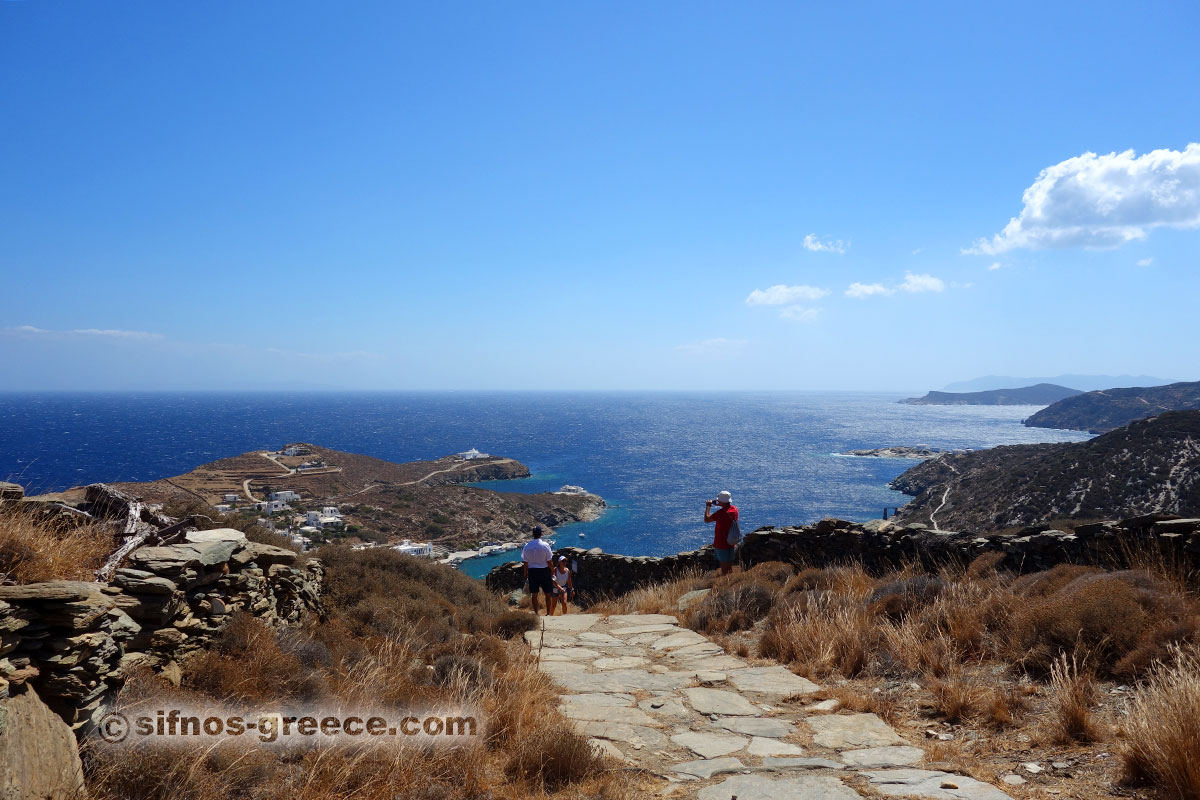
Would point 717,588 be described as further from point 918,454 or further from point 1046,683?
point 918,454

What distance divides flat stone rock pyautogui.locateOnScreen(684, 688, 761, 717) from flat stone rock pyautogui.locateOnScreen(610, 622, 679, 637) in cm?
266

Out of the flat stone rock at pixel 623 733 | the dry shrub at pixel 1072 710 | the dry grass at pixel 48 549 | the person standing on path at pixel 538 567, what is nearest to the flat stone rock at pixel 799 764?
the flat stone rock at pixel 623 733

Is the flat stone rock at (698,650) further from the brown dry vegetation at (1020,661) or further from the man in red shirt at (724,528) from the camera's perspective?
the man in red shirt at (724,528)

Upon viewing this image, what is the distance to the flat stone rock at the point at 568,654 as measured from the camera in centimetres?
679

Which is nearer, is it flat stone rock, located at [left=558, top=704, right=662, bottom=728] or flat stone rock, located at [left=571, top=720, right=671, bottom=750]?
flat stone rock, located at [left=571, top=720, right=671, bottom=750]

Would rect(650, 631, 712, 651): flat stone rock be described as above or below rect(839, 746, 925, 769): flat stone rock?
below

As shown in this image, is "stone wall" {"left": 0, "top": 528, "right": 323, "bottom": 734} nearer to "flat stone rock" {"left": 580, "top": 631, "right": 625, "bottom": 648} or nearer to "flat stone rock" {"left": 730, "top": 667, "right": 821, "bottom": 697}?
"flat stone rock" {"left": 580, "top": 631, "right": 625, "bottom": 648}

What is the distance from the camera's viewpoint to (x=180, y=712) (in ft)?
11.5

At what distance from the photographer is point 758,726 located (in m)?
4.61

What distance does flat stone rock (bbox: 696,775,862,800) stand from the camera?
3.40 meters

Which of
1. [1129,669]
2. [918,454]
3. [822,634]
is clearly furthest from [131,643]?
[918,454]

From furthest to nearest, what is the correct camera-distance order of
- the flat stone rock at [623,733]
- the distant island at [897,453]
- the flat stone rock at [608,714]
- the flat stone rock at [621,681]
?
the distant island at [897,453] → the flat stone rock at [621,681] → the flat stone rock at [608,714] → the flat stone rock at [623,733]

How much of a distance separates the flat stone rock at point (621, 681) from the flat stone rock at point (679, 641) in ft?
3.53

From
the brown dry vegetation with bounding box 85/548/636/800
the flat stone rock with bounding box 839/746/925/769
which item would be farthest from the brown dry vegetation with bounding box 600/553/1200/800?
the brown dry vegetation with bounding box 85/548/636/800
